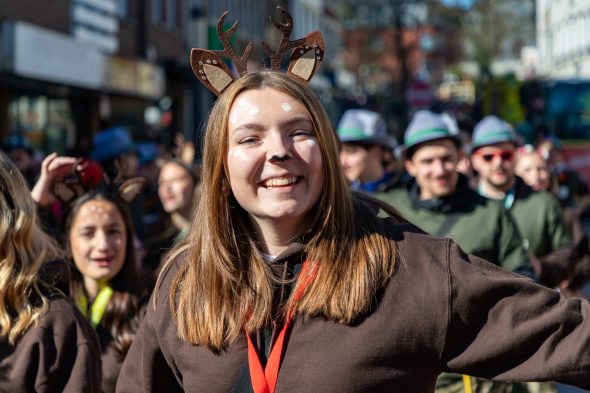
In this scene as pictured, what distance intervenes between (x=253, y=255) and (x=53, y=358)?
919mm

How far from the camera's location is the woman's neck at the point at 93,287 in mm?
4746

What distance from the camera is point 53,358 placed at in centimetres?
327

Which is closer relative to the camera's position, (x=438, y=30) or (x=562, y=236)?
(x=562, y=236)

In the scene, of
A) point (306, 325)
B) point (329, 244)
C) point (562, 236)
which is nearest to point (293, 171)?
point (329, 244)

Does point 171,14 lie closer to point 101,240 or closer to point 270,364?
point 101,240

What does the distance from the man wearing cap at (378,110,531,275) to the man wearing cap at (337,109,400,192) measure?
0.80m

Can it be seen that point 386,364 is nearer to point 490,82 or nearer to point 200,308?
point 200,308

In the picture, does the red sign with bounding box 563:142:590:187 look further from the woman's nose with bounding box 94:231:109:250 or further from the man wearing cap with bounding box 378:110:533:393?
the woman's nose with bounding box 94:231:109:250

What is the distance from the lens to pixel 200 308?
2.68 meters

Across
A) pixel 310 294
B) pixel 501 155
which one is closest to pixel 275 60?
pixel 310 294

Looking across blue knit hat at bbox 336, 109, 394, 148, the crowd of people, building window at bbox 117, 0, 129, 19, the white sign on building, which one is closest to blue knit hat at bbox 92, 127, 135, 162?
blue knit hat at bbox 336, 109, 394, 148

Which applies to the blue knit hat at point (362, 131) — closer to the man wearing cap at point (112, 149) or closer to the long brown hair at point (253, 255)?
the man wearing cap at point (112, 149)

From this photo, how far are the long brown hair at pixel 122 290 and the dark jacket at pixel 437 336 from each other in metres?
1.98

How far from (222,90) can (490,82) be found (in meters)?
25.6
